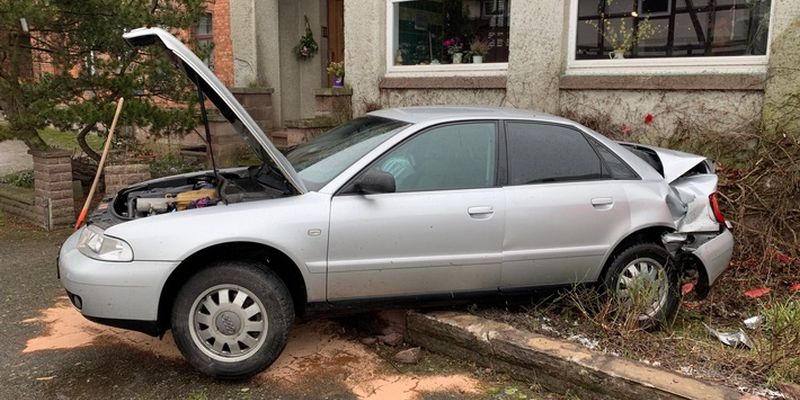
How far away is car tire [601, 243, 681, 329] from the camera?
4.32 meters

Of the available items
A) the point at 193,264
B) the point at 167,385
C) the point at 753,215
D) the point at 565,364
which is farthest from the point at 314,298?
the point at 753,215

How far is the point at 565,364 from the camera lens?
356 cm

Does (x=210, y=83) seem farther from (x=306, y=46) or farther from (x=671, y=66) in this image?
(x=306, y=46)

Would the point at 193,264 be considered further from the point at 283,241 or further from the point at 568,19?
the point at 568,19

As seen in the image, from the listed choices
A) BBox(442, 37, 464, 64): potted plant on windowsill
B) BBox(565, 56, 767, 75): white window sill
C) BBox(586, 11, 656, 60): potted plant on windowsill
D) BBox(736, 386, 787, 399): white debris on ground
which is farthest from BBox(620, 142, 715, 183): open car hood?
BBox(442, 37, 464, 64): potted plant on windowsill

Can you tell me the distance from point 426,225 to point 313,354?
3.77ft

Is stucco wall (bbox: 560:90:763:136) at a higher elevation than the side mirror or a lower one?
higher

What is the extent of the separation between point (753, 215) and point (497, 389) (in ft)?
12.2

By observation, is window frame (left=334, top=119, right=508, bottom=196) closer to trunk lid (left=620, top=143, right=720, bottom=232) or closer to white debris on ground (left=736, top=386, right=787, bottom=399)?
trunk lid (left=620, top=143, right=720, bottom=232)

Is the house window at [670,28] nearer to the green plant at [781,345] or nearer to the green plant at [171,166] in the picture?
the green plant at [781,345]

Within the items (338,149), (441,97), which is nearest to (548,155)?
(338,149)

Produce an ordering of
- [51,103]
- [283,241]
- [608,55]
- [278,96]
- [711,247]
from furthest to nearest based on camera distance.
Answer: [278,96] < [608,55] < [51,103] < [711,247] < [283,241]

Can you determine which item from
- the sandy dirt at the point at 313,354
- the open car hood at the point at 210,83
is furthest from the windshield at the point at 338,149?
the sandy dirt at the point at 313,354

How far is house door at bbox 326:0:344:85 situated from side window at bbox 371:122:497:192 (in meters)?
7.87
